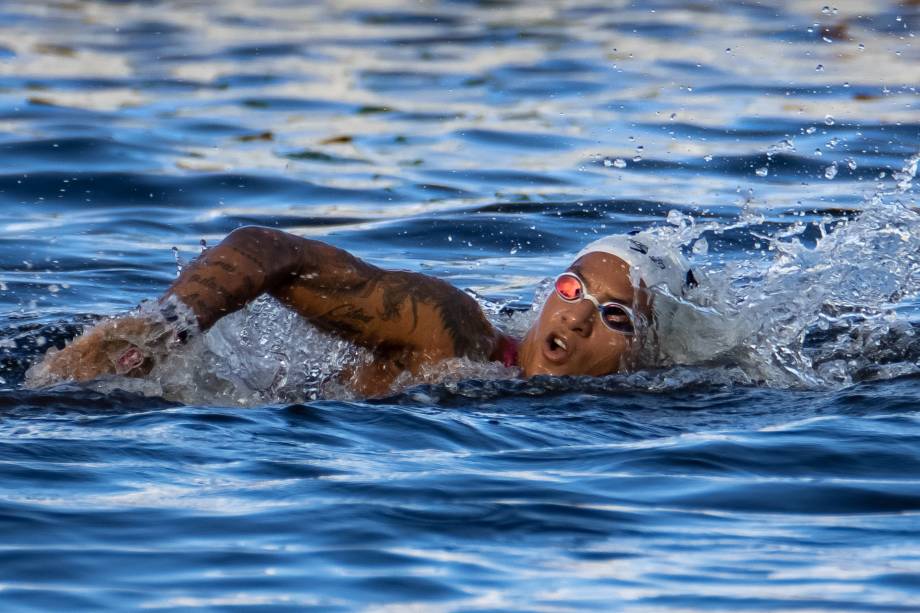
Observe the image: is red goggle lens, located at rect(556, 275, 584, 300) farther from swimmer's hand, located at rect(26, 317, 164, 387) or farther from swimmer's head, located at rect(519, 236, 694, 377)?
swimmer's hand, located at rect(26, 317, 164, 387)

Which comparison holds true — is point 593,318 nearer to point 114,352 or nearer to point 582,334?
point 582,334

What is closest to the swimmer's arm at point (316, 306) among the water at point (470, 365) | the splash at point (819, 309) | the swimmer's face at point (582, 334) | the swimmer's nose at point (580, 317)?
the water at point (470, 365)

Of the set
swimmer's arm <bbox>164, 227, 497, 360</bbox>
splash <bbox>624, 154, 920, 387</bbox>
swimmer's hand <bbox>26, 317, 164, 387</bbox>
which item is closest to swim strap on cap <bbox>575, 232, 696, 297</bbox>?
splash <bbox>624, 154, 920, 387</bbox>

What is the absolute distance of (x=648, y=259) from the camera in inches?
294

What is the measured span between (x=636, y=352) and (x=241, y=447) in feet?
6.50

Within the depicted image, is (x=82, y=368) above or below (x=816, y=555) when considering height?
above

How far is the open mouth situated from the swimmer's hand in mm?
1576

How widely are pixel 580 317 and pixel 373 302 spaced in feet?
2.73

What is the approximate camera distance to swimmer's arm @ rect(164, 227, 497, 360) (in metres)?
6.95

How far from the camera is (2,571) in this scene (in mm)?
4895

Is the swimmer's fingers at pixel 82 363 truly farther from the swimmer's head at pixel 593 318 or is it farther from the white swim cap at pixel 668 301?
the white swim cap at pixel 668 301

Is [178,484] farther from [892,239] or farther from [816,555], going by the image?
[892,239]

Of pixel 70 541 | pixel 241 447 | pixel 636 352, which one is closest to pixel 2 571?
pixel 70 541

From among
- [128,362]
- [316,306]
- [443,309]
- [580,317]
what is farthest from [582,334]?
[128,362]
